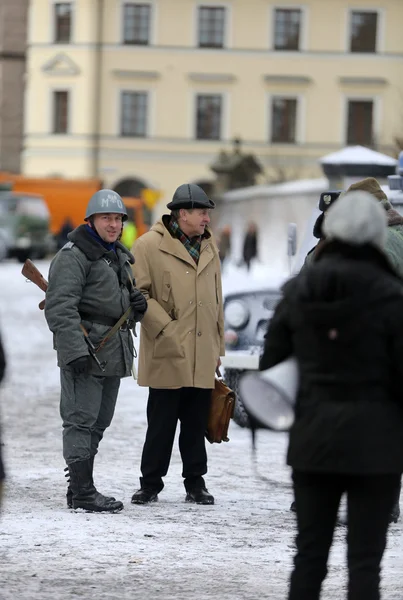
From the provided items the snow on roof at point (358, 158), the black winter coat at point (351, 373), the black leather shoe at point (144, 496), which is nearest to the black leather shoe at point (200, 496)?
the black leather shoe at point (144, 496)

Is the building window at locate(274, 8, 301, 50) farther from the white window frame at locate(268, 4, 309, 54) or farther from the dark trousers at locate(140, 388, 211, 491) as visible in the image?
the dark trousers at locate(140, 388, 211, 491)

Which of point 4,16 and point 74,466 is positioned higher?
A: point 4,16

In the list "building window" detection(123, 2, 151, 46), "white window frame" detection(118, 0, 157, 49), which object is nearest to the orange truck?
"white window frame" detection(118, 0, 157, 49)

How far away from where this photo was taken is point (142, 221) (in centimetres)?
5588

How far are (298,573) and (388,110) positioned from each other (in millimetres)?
62401

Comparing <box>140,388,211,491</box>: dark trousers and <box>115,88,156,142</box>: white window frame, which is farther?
<box>115,88,156,142</box>: white window frame

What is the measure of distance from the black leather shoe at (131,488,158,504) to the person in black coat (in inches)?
142

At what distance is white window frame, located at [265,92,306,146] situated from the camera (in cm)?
6581

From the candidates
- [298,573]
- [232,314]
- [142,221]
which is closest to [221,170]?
[142,221]

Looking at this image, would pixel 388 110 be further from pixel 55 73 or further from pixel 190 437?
pixel 190 437

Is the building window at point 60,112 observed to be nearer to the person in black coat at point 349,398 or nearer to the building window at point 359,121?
the building window at point 359,121

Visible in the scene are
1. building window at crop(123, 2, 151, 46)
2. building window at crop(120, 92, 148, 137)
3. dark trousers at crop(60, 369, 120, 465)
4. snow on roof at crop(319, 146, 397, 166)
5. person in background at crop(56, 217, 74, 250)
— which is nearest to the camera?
dark trousers at crop(60, 369, 120, 465)

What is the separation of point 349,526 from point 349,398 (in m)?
0.40

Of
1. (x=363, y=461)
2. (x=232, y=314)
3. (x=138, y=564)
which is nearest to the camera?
(x=363, y=461)
